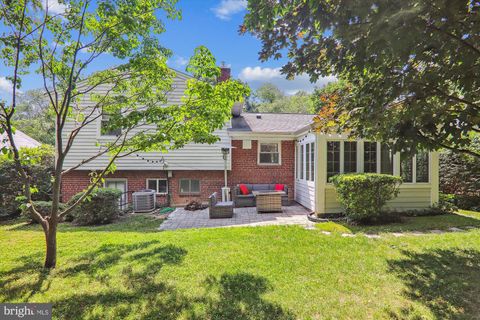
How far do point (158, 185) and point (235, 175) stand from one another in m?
3.60

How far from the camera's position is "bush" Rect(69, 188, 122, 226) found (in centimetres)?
788

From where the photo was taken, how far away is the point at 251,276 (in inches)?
151

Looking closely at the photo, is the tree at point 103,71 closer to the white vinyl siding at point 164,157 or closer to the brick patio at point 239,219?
the brick patio at point 239,219

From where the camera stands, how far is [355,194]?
678 centimetres

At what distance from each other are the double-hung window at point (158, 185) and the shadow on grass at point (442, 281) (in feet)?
31.0

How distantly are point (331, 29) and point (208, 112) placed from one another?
7.93ft

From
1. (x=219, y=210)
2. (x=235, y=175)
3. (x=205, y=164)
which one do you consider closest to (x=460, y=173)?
(x=235, y=175)

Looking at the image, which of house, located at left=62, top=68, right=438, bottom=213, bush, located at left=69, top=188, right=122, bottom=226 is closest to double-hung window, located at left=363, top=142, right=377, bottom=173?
house, located at left=62, top=68, right=438, bottom=213

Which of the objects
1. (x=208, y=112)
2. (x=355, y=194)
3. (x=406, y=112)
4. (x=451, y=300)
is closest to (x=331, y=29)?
Result: (x=406, y=112)

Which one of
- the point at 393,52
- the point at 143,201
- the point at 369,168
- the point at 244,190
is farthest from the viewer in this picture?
the point at 244,190

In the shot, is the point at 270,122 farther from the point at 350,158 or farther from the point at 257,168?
the point at 350,158

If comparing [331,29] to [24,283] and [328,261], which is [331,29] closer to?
[328,261]

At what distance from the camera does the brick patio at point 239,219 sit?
24.5 feet

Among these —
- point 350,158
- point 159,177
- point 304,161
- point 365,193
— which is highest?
point 350,158
